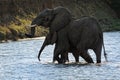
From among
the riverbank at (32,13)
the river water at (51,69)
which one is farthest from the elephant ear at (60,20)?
the riverbank at (32,13)

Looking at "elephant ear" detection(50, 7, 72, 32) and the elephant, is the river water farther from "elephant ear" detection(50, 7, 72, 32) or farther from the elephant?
"elephant ear" detection(50, 7, 72, 32)

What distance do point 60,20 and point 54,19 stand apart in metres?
0.41

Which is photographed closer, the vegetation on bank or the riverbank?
the vegetation on bank

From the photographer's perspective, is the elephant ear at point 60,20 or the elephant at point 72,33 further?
the elephant ear at point 60,20

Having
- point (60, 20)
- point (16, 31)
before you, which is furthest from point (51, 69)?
point (16, 31)

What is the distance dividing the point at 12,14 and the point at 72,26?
3198 centimetres

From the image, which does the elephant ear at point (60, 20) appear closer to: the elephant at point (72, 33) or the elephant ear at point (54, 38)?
the elephant at point (72, 33)

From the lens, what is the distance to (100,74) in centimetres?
2355

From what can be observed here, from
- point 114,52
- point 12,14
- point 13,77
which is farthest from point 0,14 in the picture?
point 13,77

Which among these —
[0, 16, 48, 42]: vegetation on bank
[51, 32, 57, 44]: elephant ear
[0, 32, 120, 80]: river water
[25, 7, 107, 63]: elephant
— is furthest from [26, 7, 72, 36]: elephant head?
[0, 16, 48, 42]: vegetation on bank

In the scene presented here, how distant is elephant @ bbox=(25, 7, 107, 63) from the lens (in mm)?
27891

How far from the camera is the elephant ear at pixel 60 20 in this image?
94.9ft

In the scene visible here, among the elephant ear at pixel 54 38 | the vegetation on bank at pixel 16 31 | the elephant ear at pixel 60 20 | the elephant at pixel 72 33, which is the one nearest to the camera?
the elephant at pixel 72 33

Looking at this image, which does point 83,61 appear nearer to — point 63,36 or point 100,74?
point 63,36
